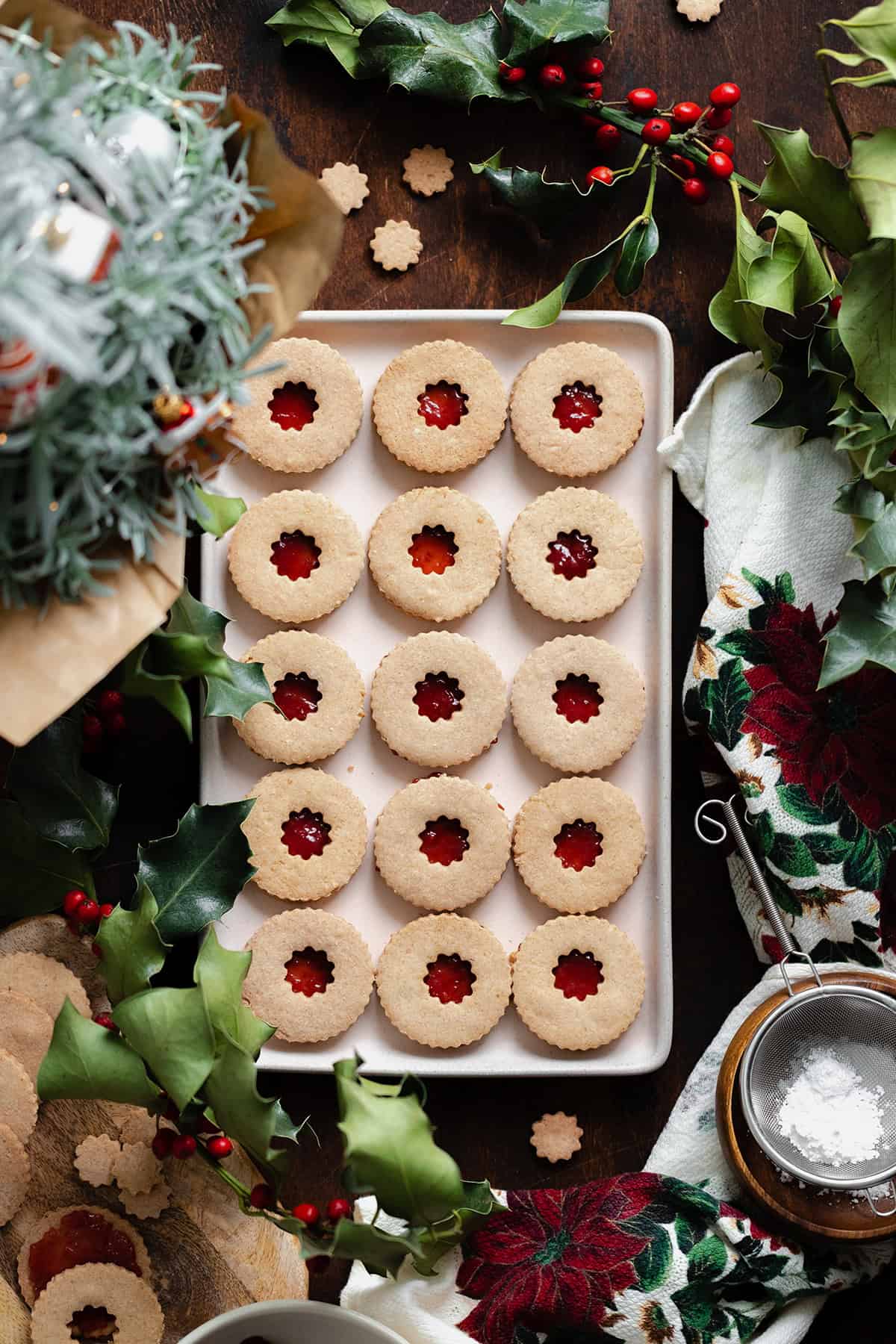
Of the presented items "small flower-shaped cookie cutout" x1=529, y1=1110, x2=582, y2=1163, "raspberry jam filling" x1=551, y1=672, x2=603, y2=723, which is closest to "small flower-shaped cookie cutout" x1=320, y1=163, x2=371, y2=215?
"raspberry jam filling" x1=551, y1=672, x2=603, y2=723

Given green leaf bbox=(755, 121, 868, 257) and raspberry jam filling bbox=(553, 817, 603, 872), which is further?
raspberry jam filling bbox=(553, 817, 603, 872)

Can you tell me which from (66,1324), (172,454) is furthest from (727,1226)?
(172,454)

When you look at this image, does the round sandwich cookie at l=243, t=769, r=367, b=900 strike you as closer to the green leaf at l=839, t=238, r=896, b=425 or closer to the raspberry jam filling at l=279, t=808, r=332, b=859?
the raspberry jam filling at l=279, t=808, r=332, b=859

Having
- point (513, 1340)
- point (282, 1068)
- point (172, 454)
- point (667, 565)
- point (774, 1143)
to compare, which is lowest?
point (513, 1340)

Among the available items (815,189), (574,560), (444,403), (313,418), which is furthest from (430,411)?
(815,189)

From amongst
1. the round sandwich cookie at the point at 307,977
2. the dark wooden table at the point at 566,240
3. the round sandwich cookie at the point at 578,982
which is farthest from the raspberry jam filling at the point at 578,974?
the round sandwich cookie at the point at 307,977

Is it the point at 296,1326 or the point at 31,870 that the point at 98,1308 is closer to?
the point at 296,1326

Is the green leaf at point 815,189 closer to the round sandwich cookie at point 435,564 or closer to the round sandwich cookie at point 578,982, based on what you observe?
the round sandwich cookie at point 435,564

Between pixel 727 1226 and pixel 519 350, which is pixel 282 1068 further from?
pixel 519 350
